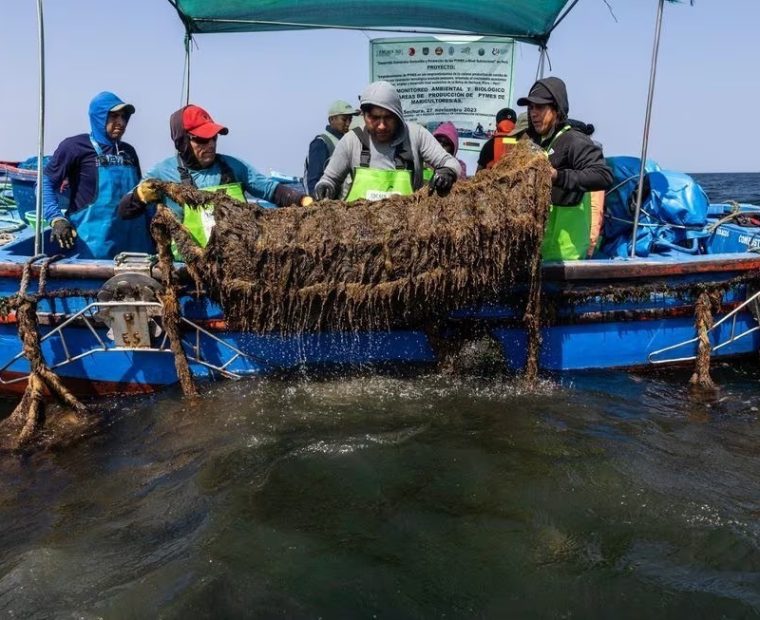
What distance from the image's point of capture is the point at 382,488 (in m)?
3.44

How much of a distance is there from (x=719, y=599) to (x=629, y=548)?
419 mm

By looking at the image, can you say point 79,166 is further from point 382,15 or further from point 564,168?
point 564,168

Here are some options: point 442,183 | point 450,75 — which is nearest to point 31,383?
point 442,183

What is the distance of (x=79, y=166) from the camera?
5.36m

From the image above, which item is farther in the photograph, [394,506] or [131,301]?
[131,301]

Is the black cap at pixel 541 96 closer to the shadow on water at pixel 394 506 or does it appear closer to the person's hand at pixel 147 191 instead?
the shadow on water at pixel 394 506

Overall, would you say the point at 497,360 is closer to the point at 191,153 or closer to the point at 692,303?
the point at 692,303

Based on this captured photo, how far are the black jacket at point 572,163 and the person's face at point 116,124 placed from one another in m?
3.40

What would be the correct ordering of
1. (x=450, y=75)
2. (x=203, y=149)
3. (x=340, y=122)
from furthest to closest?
(x=450, y=75), (x=340, y=122), (x=203, y=149)

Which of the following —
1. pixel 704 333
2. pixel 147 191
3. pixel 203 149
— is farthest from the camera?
pixel 704 333

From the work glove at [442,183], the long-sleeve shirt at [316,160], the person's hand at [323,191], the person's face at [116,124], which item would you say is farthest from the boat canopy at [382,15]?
the work glove at [442,183]

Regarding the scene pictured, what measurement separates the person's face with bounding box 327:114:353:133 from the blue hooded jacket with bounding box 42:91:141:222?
2587mm

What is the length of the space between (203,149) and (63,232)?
1.26m

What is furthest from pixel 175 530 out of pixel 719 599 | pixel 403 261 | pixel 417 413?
pixel 719 599
